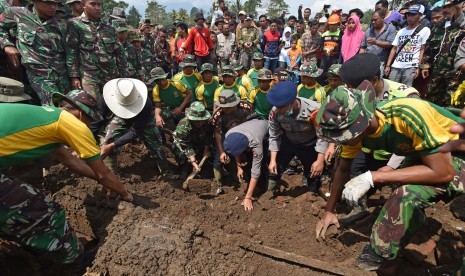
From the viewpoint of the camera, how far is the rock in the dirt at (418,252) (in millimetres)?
2562

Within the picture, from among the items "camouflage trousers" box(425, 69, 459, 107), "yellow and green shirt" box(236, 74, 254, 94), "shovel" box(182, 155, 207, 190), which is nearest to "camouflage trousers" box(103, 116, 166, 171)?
"shovel" box(182, 155, 207, 190)

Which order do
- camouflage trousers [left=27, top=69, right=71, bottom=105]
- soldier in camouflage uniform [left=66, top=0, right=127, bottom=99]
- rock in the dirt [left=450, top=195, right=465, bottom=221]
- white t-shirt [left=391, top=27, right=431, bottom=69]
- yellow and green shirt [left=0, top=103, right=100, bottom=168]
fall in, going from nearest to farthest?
1. yellow and green shirt [left=0, top=103, right=100, bottom=168]
2. rock in the dirt [left=450, top=195, right=465, bottom=221]
3. camouflage trousers [left=27, top=69, right=71, bottom=105]
4. soldier in camouflage uniform [left=66, top=0, right=127, bottom=99]
5. white t-shirt [left=391, top=27, right=431, bottom=69]

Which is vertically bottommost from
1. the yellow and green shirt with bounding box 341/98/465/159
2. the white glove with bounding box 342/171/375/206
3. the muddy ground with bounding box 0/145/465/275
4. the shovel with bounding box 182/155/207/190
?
the shovel with bounding box 182/155/207/190

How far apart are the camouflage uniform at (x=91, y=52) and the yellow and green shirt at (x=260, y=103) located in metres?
2.31

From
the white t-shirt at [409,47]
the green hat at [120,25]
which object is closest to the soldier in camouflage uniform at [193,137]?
the green hat at [120,25]

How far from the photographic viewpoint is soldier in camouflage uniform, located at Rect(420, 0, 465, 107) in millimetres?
4371

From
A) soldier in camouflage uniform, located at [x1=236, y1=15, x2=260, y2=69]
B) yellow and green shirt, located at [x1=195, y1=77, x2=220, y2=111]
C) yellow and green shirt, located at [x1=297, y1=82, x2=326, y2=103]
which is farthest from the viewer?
soldier in camouflage uniform, located at [x1=236, y1=15, x2=260, y2=69]

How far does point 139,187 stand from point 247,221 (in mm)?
1537

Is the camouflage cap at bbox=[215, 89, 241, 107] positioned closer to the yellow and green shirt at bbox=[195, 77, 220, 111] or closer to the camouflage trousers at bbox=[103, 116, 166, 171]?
the camouflage trousers at bbox=[103, 116, 166, 171]

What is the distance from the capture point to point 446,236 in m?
2.85

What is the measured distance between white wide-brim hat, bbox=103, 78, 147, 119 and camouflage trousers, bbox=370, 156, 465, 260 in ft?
9.40

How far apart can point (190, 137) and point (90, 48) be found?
1906 mm

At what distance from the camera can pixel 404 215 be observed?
211cm

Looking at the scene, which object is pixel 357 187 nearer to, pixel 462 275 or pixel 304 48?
pixel 462 275
